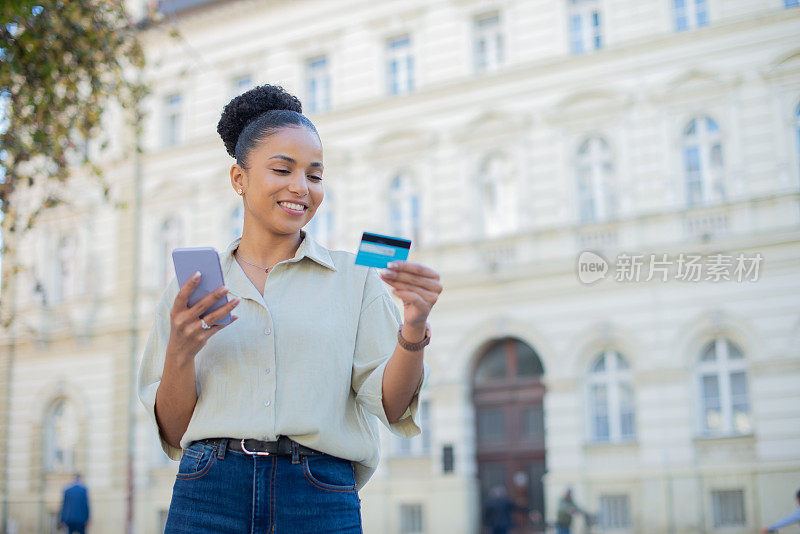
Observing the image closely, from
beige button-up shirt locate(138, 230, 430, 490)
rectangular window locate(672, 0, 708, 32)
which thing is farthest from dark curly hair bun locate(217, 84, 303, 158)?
rectangular window locate(672, 0, 708, 32)

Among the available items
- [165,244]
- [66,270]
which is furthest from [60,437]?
[165,244]

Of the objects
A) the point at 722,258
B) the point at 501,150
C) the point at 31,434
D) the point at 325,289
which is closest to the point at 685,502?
the point at 722,258

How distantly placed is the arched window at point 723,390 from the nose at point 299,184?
1572cm

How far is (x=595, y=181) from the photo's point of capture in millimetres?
18750

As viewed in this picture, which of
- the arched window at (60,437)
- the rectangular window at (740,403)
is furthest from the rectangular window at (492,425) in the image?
the arched window at (60,437)

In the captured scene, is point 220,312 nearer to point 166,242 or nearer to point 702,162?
point 702,162

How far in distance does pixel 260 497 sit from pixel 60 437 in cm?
2452

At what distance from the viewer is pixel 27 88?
11492 mm

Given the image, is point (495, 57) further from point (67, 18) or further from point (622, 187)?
point (67, 18)

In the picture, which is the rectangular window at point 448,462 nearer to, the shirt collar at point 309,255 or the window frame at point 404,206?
the window frame at point 404,206

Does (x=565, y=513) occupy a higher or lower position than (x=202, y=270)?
lower

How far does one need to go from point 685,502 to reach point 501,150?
8.19 meters

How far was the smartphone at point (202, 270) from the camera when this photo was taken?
2406mm

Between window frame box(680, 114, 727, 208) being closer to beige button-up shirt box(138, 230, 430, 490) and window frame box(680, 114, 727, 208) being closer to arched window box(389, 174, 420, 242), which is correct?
arched window box(389, 174, 420, 242)
